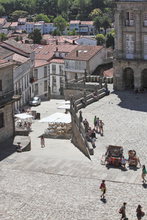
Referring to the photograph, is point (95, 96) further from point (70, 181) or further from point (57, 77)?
point (57, 77)

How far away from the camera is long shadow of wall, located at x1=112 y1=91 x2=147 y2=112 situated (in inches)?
2236

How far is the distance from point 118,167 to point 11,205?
29.9 feet

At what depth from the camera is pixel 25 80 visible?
82750mm

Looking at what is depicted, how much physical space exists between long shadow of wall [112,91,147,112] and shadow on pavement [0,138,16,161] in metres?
13.3

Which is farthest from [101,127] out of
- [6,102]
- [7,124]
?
[6,102]

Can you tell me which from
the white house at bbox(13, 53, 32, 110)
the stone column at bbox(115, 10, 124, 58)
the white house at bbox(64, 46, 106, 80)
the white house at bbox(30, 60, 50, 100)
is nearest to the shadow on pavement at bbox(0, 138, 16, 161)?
the stone column at bbox(115, 10, 124, 58)

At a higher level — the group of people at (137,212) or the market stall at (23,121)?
the group of people at (137,212)

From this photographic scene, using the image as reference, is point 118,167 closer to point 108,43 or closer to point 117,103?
point 117,103

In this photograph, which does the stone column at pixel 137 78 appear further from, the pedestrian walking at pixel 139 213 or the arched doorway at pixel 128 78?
the pedestrian walking at pixel 139 213


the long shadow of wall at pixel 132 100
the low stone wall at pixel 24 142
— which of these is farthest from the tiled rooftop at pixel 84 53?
the low stone wall at pixel 24 142

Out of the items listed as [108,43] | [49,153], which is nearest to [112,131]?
[49,153]

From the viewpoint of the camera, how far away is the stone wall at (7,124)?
4898cm

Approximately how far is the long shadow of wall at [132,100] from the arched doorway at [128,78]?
2233 millimetres

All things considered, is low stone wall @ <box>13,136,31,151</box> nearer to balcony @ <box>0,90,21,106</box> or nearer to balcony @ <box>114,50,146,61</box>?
balcony @ <box>0,90,21,106</box>
